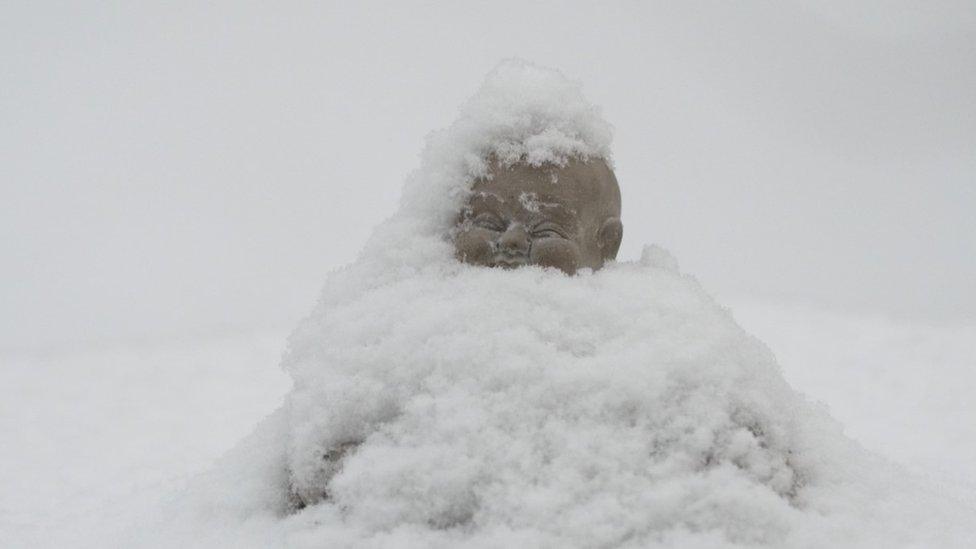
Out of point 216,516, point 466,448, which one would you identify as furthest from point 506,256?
point 216,516

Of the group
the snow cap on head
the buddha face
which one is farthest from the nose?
the snow cap on head

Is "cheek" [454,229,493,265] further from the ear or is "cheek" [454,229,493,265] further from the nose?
the ear

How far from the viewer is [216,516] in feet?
6.72

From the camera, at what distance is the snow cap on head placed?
2.13 meters

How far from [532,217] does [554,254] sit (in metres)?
0.10

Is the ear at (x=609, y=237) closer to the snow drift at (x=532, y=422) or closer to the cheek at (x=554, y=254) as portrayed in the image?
the snow drift at (x=532, y=422)

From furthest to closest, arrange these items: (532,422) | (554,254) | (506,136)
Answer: (506,136), (554,254), (532,422)

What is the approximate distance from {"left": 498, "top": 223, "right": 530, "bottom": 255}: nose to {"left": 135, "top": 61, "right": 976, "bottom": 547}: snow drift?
0.07 metres

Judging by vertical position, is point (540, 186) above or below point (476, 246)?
above

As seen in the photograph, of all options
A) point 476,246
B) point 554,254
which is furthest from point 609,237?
point 476,246

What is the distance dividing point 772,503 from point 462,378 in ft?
1.98

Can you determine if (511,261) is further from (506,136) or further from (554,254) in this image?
(506,136)

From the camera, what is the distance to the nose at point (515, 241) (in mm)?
2041

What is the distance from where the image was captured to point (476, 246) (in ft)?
6.77
